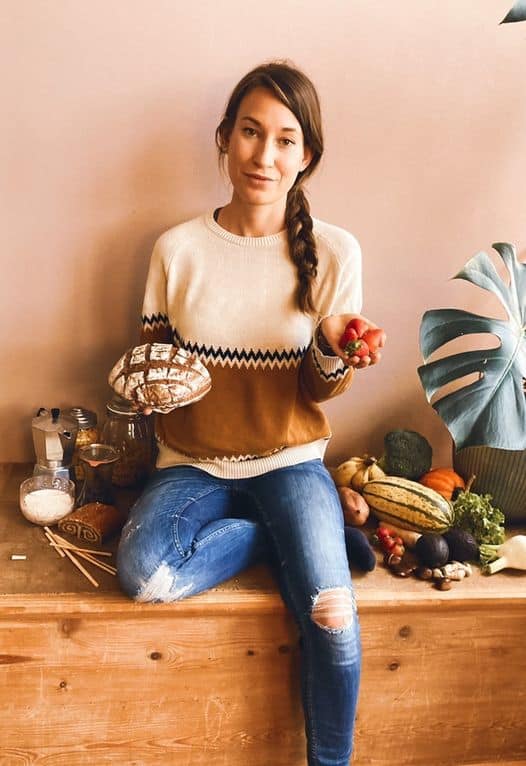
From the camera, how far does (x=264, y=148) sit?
1.43 meters

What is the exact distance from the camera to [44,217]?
1.66 m

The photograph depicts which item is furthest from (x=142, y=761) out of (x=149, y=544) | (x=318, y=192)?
(x=318, y=192)

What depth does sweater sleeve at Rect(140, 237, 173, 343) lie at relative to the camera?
1.60 meters

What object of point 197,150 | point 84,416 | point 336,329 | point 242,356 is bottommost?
point 84,416

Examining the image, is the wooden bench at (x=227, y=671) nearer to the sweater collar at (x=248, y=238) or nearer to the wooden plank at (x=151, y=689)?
the wooden plank at (x=151, y=689)

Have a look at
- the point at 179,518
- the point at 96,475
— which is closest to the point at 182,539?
the point at 179,518

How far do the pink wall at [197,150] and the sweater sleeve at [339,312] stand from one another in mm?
213

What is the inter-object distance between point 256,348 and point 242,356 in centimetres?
3

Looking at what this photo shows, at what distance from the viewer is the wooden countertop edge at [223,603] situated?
1.34 meters

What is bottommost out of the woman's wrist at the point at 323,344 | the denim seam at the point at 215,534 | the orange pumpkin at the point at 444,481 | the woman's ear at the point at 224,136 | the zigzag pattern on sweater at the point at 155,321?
the orange pumpkin at the point at 444,481

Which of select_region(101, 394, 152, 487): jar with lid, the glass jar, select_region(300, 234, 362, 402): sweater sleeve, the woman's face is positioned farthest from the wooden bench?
the woman's face

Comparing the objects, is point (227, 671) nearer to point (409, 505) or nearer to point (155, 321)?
point (409, 505)

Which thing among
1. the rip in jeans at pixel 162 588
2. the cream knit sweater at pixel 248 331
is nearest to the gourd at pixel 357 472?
the cream knit sweater at pixel 248 331

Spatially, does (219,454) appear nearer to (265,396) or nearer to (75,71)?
(265,396)
